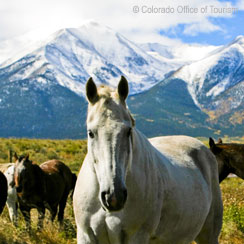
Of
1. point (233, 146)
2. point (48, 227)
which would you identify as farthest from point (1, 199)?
point (233, 146)

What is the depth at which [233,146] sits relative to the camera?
8375 mm

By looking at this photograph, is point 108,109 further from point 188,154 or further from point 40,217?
point 40,217

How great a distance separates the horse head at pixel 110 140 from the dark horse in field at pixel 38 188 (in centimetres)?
484

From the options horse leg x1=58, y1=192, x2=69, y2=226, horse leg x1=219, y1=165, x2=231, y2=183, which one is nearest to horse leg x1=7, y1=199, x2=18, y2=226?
horse leg x1=58, y1=192, x2=69, y2=226

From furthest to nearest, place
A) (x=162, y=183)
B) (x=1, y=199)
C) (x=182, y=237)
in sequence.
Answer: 1. (x=1, y=199)
2. (x=182, y=237)
3. (x=162, y=183)

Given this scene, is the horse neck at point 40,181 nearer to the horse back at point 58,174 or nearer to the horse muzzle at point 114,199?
the horse back at point 58,174

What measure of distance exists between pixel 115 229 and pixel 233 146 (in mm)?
5350

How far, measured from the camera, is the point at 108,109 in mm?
3482

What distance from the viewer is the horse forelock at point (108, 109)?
3447 mm

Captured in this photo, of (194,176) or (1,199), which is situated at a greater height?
(194,176)

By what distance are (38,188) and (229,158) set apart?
13.8 ft

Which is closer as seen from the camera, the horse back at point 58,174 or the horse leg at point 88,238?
the horse leg at point 88,238

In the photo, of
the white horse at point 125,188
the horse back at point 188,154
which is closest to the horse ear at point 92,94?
the white horse at point 125,188

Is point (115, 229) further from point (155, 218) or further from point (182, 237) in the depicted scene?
point (182, 237)
